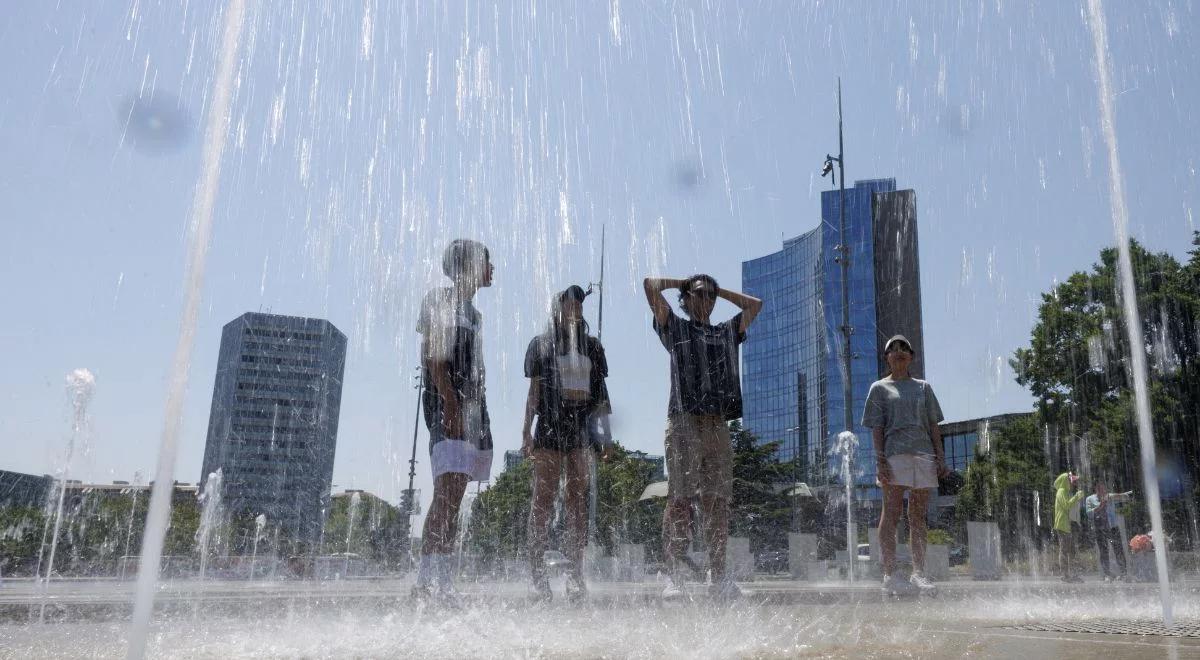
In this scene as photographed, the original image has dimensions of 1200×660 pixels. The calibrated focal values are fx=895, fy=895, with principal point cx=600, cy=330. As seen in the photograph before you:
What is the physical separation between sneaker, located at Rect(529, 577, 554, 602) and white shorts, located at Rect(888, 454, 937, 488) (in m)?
2.26

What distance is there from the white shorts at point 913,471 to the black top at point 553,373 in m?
1.81

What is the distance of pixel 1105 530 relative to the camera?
11.9 metres

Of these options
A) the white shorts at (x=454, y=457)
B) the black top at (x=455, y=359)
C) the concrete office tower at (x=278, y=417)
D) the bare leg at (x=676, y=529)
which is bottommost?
the bare leg at (x=676, y=529)

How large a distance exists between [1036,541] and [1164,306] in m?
9.12

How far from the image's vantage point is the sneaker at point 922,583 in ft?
17.0

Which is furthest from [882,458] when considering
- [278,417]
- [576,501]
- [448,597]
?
[278,417]

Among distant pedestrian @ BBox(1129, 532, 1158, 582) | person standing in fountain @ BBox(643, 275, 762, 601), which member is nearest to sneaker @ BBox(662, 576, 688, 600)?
person standing in fountain @ BBox(643, 275, 762, 601)

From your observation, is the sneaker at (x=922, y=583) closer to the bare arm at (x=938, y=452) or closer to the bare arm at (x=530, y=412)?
the bare arm at (x=938, y=452)

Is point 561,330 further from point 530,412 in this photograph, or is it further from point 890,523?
point 890,523

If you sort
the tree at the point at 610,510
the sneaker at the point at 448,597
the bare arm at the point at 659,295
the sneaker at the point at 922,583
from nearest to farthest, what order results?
the sneaker at the point at 448,597, the bare arm at the point at 659,295, the sneaker at the point at 922,583, the tree at the point at 610,510

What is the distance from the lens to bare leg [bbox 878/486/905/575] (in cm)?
538

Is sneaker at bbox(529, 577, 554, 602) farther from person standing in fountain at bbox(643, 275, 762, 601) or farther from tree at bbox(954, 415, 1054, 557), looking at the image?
tree at bbox(954, 415, 1054, 557)

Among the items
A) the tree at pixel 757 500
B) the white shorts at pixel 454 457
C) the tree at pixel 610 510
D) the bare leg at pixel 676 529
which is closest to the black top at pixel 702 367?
the bare leg at pixel 676 529

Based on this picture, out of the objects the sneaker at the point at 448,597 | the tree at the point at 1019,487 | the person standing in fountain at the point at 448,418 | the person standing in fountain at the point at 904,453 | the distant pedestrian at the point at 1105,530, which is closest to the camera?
the sneaker at the point at 448,597
